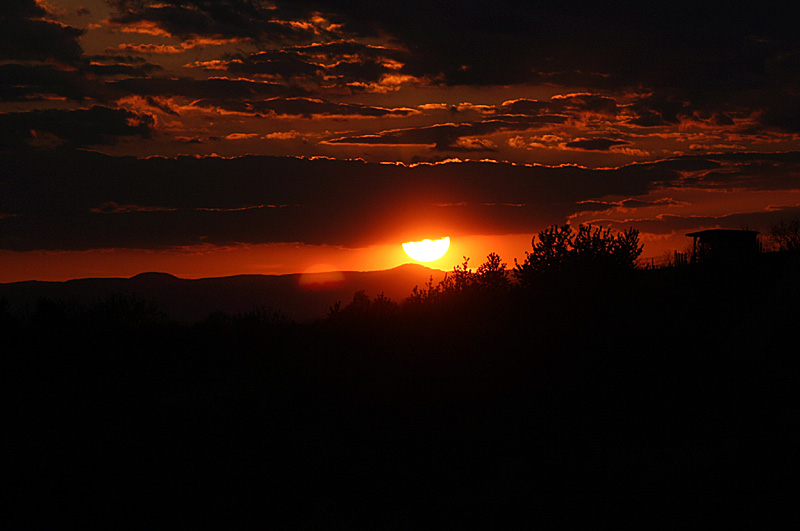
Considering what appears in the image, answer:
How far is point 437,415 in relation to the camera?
18391mm

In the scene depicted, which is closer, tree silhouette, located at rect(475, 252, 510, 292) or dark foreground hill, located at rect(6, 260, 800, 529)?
dark foreground hill, located at rect(6, 260, 800, 529)

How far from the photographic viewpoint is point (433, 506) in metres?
12.8

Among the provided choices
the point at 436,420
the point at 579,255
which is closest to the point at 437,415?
the point at 436,420

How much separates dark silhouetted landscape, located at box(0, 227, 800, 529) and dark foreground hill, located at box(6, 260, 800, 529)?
7 cm

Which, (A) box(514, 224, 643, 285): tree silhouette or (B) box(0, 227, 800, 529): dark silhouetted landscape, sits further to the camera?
(A) box(514, 224, 643, 285): tree silhouette

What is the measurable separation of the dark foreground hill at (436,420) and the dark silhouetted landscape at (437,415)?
67 mm

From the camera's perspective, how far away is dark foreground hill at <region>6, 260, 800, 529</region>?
12453 mm

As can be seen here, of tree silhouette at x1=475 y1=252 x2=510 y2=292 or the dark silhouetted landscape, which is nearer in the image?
the dark silhouetted landscape

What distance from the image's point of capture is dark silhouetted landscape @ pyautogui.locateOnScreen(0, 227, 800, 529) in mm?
12537

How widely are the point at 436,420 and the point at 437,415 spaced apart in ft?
1.15

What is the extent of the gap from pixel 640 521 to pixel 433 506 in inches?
141

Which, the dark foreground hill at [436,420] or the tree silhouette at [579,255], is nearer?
the dark foreground hill at [436,420]

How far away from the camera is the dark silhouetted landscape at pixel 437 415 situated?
12537 mm

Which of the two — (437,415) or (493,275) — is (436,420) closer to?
(437,415)
